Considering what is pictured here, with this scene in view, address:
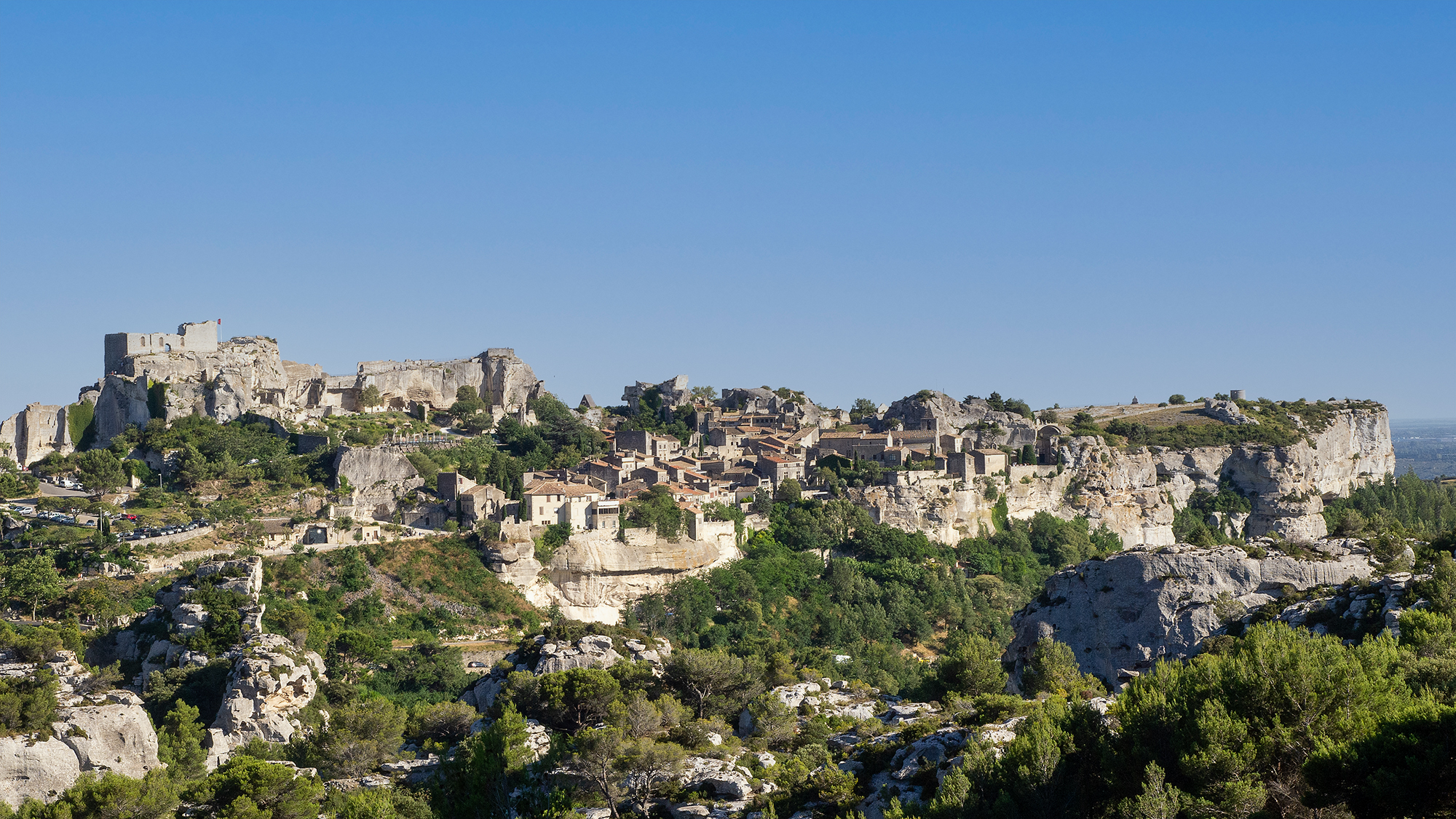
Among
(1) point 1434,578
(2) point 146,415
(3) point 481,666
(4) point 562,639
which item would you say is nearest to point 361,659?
(3) point 481,666

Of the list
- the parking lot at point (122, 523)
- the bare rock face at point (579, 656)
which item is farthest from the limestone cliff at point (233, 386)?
the bare rock face at point (579, 656)

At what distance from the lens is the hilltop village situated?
78.7ft

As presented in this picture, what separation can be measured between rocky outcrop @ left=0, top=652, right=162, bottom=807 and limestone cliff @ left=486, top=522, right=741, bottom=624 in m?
19.7

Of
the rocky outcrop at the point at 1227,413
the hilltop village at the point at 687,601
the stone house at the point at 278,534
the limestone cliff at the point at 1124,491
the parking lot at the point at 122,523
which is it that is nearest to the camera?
the hilltop village at the point at 687,601

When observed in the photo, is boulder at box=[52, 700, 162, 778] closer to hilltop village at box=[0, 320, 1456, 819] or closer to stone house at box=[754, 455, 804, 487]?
hilltop village at box=[0, 320, 1456, 819]

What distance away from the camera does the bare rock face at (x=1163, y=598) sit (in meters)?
35.4

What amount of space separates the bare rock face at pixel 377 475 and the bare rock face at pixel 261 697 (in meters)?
17.2

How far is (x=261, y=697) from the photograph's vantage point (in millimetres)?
39500

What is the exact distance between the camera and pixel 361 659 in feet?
154

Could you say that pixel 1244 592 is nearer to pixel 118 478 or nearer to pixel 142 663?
pixel 142 663

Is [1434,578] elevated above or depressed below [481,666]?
above

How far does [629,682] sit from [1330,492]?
66.0m

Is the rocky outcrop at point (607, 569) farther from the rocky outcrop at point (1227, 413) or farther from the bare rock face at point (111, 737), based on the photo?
the rocky outcrop at point (1227, 413)

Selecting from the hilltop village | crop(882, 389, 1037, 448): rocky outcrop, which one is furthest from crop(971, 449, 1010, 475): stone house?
crop(882, 389, 1037, 448): rocky outcrop
